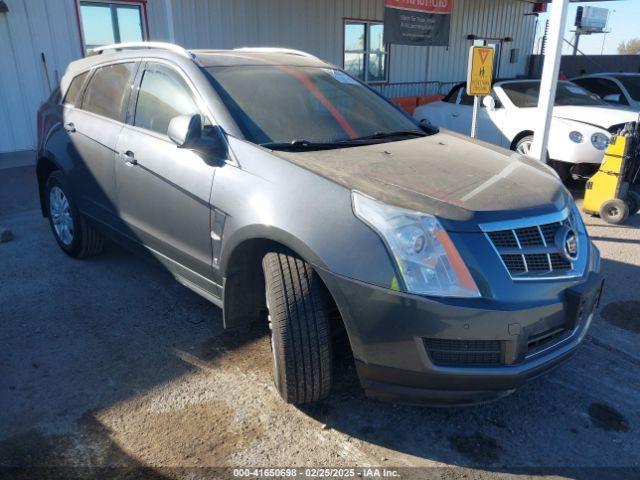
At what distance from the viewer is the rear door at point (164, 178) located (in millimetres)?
3014

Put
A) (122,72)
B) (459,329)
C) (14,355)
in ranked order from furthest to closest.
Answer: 1. (122,72)
2. (14,355)
3. (459,329)

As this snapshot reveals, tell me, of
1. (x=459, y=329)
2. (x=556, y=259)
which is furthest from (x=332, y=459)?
(x=556, y=259)

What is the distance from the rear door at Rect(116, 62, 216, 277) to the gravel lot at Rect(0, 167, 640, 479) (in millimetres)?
611

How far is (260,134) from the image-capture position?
9.72 feet

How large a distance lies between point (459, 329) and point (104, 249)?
3692 mm

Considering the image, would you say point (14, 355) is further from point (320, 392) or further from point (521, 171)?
point (521, 171)

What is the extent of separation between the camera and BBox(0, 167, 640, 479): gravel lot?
243cm

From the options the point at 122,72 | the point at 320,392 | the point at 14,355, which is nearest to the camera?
the point at 320,392

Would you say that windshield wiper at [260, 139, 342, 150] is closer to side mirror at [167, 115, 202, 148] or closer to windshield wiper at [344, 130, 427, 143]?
windshield wiper at [344, 130, 427, 143]

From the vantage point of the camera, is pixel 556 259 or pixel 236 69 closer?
pixel 556 259

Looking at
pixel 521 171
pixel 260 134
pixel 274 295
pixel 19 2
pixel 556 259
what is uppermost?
pixel 19 2

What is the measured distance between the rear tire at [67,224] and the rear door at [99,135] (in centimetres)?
21

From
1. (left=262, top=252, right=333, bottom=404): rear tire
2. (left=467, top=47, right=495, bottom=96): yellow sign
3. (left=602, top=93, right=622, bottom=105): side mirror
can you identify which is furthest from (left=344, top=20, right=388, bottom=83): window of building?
(left=262, top=252, right=333, bottom=404): rear tire

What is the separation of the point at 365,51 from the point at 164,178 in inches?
431
